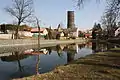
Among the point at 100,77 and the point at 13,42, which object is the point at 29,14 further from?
the point at 100,77

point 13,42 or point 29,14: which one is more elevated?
point 29,14

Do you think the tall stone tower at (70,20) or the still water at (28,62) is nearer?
the still water at (28,62)

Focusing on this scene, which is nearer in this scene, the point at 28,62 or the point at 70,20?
the point at 28,62

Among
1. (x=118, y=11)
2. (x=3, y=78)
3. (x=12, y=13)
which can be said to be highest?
(x=12, y=13)

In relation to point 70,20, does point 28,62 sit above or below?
below

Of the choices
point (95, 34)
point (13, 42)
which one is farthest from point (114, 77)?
point (95, 34)

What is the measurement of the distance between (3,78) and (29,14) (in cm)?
6245

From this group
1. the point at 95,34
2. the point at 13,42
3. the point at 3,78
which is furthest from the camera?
the point at 95,34

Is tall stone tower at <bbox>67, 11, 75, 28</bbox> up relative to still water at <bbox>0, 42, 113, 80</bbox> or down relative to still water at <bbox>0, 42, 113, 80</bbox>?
up

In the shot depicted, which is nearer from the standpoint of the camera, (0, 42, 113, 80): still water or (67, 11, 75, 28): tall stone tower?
(0, 42, 113, 80): still water

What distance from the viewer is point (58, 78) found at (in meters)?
12.9

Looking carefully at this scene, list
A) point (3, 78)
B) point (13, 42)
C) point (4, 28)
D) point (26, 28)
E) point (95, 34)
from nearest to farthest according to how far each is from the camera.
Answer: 1. point (3, 78)
2. point (13, 42)
3. point (4, 28)
4. point (26, 28)
5. point (95, 34)

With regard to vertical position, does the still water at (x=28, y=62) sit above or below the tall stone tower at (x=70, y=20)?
below

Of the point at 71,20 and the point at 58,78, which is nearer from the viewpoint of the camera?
the point at 58,78
